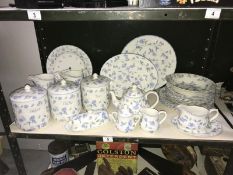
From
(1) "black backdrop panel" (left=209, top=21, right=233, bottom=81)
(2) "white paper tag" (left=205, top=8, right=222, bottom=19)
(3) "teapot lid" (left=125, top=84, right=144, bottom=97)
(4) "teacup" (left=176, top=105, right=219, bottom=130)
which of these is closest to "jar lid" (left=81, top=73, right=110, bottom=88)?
(3) "teapot lid" (left=125, top=84, right=144, bottom=97)

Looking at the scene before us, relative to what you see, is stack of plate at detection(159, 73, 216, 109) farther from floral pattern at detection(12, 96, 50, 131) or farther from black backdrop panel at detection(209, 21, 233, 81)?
floral pattern at detection(12, 96, 50, 131)

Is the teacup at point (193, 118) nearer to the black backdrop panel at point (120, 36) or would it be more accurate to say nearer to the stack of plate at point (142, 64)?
the stack of plate at point (142, 64)

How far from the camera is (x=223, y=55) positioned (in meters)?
1.29

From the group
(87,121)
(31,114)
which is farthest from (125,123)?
(31,114)

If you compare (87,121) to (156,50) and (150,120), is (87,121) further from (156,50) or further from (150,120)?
(156,50)

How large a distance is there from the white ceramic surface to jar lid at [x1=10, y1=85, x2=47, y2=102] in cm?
17

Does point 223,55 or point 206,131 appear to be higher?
point 223,55

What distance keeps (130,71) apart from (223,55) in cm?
51

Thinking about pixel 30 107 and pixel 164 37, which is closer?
pixel 30 107

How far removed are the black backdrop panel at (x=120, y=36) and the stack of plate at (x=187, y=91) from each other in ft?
0.39

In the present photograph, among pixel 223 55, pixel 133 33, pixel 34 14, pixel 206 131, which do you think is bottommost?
pixel 206 131

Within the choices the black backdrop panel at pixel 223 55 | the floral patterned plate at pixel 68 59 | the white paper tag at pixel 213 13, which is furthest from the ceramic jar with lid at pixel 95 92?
the black backdrop panel at pixel 223 55

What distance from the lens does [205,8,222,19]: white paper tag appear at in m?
0.79

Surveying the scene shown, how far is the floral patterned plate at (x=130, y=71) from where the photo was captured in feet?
4.01
